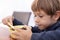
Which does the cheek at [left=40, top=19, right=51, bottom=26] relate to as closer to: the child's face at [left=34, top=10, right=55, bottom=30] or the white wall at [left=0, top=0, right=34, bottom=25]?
the child's face at [left=34, top=10, right=55, bottom=30]

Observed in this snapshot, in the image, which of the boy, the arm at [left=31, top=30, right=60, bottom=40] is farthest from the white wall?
the arm at [left=31, top=30, right=60, bottom=40]

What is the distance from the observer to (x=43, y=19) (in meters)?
0.81

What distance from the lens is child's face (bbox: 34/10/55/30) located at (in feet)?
2.61

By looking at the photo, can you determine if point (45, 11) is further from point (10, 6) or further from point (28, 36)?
point (10, 6)

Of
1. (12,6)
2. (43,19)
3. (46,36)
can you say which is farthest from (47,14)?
(12,6)

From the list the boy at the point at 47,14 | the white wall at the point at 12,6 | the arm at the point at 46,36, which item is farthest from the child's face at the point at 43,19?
the white wall at the point at 12,6

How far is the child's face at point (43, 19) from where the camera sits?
80 cm

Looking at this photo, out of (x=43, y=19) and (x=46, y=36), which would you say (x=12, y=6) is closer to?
(x=43, y=19)

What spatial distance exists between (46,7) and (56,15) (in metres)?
0.07

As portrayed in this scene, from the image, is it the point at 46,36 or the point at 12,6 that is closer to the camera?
the point at 46,36

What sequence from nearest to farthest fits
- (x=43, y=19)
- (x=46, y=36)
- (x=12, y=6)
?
(x=46, y=36) → (x=43, y=19) → (x=12, y=6)

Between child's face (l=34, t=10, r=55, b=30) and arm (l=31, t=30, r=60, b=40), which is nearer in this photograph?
arm (l=31, t=30, r=60, b=40)

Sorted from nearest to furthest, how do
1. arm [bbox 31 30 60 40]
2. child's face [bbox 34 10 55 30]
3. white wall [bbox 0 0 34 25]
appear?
arm [bbox 31 30 60 40]
child's face [bbox 34 10 55 30]
white wall [bbox 0 0 34 25]

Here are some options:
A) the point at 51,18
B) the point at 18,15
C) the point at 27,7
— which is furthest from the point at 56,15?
the point at 27,7
